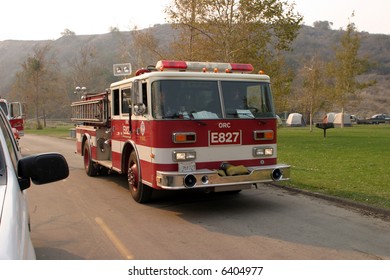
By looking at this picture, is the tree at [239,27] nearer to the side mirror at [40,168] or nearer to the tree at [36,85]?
the side mirror at [40,168]

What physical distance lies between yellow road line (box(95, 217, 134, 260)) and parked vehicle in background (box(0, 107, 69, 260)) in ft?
7.80

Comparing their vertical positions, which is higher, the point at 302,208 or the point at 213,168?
the point at 213,168

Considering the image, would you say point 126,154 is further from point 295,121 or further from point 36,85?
point 295,121

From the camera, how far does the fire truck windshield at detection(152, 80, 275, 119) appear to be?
743 centimetres

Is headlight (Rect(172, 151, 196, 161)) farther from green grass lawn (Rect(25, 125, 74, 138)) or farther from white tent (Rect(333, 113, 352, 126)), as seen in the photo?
white tent (Rect(333, 113, 352, 126))

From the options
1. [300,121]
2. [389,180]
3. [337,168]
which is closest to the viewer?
[389,180]

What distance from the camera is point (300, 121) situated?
64.5 m

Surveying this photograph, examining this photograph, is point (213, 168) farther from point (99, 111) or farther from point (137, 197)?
point (99, 111)

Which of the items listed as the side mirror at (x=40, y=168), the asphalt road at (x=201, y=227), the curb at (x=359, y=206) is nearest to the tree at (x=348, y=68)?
the curb at (x=359, y=206)

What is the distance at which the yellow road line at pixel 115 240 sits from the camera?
17.3 feet

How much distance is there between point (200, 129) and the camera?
746 centimetres

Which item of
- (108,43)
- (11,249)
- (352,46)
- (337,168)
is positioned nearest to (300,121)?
(352,46)

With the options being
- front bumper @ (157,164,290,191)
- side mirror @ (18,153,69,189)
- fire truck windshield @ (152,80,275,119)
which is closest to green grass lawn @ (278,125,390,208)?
front bumper @ (157,164,290,191)

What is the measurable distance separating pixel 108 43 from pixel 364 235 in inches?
7992
